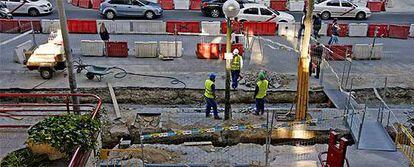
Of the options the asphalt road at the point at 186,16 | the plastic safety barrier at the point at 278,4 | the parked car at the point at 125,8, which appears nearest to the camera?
the parked car at the point at 125,8

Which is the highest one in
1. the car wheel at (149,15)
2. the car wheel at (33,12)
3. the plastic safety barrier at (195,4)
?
the plastic safety barrier at (195,4)

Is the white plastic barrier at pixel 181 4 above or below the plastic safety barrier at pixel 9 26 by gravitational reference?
above

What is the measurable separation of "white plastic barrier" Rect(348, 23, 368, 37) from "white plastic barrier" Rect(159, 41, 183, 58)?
10.4 meters

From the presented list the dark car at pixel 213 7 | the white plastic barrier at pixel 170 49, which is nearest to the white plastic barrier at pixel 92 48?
the white plastic barrier at pixel 170 49

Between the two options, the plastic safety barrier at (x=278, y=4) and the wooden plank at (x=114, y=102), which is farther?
the plastic safety barrier at (x=278, y=4)

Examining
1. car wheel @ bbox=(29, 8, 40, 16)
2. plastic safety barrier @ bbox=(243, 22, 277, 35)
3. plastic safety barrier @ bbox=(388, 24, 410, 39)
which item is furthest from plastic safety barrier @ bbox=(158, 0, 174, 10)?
plastic safety barrier @ bbox=(388, 24, 410, 39)

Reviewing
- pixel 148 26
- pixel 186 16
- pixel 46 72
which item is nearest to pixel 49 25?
pixel 148 26

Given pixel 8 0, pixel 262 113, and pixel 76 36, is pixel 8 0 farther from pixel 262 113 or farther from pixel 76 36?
pixel 262 113

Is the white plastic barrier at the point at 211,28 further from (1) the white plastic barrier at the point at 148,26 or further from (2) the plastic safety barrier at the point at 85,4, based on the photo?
(2) the plastic safety barrier at the point at 85,4

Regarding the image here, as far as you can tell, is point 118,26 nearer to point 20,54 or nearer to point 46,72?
point 20,54

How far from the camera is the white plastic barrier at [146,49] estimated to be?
66.7ft

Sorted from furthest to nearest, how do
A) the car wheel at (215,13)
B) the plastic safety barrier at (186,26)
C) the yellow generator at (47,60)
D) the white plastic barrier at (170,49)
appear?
the car wheel at (215,13) → the plastic safety barrier at (186,26) → the white plastic barrier at (170,49) → the yellow generator at (47,60)

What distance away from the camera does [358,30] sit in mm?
25359

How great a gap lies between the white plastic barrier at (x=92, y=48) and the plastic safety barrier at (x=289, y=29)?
9.72m
